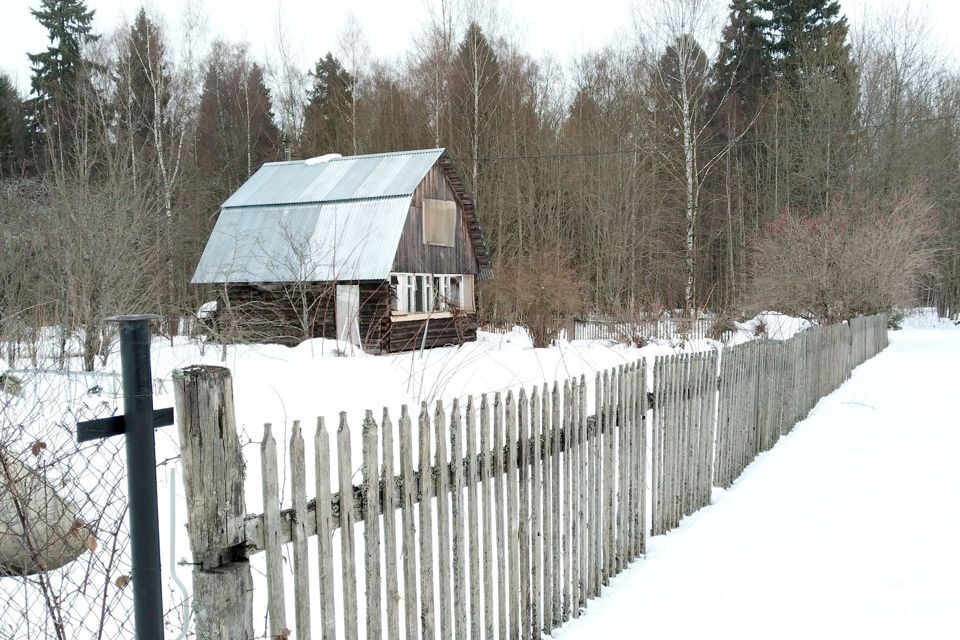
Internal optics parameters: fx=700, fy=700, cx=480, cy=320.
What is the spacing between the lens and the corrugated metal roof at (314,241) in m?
18.7

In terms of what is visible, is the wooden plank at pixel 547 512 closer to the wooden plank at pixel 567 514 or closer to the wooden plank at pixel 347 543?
the wooden plank at pixel 567 514

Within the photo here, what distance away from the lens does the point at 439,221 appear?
2145 cm

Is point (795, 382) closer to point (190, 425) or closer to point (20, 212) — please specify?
point (190, 425)

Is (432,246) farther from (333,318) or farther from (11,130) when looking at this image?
(11,130)

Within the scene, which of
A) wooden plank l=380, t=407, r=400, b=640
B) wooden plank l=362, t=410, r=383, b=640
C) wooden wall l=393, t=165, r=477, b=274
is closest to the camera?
wooden plank l=362, t=410, r=383, b=640

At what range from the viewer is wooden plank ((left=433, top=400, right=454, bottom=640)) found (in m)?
3.11

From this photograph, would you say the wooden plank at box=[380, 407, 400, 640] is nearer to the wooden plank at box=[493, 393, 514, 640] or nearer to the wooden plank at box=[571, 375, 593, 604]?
the wooden plank at box=[493, 393, 514, 640]

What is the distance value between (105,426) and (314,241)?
59.9 feet

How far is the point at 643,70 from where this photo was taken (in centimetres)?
3375

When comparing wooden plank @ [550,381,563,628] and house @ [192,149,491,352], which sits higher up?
house @ [192,149,491,352]

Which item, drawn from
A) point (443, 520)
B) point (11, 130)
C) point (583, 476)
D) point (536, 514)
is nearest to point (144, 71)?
point (11, 130)

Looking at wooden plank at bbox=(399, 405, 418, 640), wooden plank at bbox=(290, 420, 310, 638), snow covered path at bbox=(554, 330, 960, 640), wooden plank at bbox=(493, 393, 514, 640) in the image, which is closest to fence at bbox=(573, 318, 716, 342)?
snow covered path at bbox=(554, 330, 960, 640)

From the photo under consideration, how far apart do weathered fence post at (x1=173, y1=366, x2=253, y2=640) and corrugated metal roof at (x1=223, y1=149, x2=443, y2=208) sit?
18.0m

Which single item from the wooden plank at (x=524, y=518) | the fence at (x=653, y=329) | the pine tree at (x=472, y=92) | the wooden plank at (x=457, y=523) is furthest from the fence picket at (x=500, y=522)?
the pine tree at (x=472, y=92)
